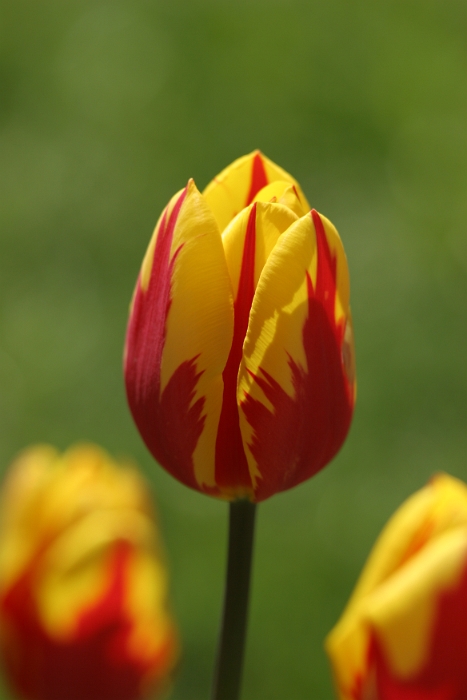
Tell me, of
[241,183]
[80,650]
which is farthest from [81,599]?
[241,183]

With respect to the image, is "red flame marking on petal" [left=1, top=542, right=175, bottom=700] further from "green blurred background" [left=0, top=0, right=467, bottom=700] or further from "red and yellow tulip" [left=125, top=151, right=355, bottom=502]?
"green blurred background" [left=0, top=0, right=467, bottom=700]

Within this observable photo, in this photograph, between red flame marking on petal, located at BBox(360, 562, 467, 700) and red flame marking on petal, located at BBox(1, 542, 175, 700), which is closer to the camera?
red flame marking on petal, located at BBox(360, 562, 467, 700)

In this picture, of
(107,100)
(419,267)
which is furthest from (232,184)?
(107,100)

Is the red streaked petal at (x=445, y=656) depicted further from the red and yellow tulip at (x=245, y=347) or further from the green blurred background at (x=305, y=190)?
the green blurred background at (x=305, y=190)

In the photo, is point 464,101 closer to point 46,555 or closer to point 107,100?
point 107,100

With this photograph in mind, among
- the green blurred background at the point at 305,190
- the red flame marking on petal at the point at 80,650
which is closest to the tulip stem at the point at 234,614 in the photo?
the red flame marking on petal at the point at 80,650

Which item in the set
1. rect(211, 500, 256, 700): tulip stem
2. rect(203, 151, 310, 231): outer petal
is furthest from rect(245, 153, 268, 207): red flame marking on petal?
rect(211, 500, 256, 700): tulip stem
